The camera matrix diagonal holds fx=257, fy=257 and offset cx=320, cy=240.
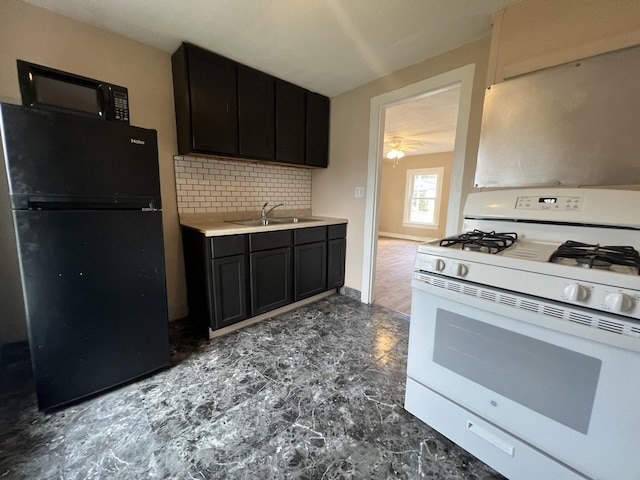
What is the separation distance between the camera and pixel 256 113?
234 centimetres

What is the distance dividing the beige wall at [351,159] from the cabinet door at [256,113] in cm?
80

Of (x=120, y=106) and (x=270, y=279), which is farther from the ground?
(x=120, y=106)

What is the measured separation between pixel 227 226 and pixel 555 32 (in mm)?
2419

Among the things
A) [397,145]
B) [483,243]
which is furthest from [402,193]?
[483,243]

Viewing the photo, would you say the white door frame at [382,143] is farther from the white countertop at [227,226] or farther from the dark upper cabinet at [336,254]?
the white countertop at [227,226]

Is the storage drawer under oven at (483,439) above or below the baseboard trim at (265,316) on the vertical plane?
above

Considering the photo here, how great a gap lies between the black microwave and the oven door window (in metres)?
2.05

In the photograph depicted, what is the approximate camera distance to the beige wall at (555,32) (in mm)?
1243

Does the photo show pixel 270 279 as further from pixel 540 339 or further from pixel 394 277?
pixel 394 277

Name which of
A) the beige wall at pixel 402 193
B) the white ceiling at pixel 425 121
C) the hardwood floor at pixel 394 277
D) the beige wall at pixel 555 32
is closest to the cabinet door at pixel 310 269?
the hardwood floor at pixel 394 277

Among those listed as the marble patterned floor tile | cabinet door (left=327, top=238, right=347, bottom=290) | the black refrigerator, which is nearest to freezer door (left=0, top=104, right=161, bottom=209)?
the black refrigerator

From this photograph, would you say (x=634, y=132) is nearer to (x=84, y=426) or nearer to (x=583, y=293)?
(x=583, y=293)

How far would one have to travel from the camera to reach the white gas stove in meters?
0.79

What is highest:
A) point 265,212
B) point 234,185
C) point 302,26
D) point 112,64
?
point 302,26
